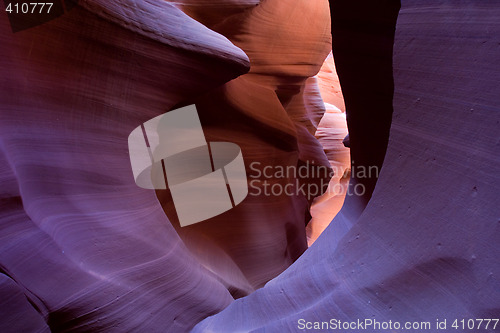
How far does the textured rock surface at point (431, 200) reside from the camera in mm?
1034

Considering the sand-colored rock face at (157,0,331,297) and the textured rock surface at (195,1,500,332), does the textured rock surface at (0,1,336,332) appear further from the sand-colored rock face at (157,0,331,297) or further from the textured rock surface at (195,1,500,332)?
the sand-colored rock face at (157,0,331,297)

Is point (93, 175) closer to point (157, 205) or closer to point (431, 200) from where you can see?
point (157, 205)

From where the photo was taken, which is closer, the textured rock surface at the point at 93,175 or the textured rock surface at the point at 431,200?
the textured rock surface at the point at 431,200

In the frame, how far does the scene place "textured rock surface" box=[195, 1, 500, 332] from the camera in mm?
1034

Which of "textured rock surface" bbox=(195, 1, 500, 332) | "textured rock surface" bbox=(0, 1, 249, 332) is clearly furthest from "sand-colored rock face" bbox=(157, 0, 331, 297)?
"textured rock surface" bbox=(195, 1, 500, 332)

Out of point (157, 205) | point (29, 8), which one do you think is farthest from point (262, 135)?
point (29, 8)

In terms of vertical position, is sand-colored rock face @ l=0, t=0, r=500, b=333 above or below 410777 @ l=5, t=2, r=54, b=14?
below

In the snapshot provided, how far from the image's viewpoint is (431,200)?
121 centimetres

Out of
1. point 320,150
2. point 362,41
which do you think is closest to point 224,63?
point 362,41

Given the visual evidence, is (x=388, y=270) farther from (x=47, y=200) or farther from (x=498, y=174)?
(x=47, y=200)

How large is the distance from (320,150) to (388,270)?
3462mm

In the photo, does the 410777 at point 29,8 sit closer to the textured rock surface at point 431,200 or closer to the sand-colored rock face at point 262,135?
the sand-colored rock face at point 262,135

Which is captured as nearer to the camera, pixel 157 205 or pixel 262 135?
pixel 157 205

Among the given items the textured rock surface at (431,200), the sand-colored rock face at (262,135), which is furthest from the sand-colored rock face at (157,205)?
the sand-colored rock face at (262,135)
